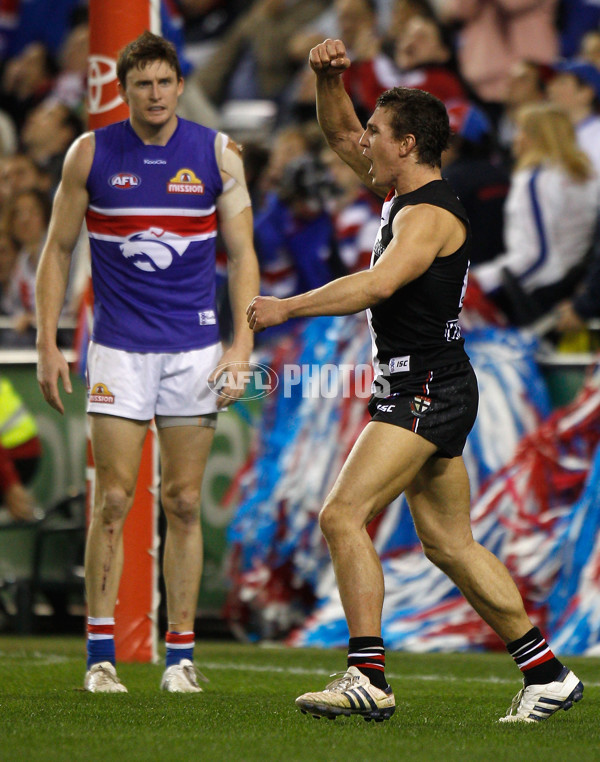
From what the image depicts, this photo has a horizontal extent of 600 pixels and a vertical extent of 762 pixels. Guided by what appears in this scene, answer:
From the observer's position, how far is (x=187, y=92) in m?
10.8

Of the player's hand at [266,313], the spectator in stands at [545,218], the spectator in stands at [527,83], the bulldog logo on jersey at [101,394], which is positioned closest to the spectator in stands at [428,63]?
the spectator in stands at [527,83]

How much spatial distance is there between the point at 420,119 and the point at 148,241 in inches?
50.2

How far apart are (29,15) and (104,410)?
11.3m

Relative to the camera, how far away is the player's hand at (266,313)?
4090 mm

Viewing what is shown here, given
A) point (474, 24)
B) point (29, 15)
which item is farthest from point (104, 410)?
point (29, 15)

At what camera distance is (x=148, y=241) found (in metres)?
5.26

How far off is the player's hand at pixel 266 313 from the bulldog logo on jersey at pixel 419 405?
21.8 inches

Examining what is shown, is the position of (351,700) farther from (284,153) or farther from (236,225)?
(284,153)

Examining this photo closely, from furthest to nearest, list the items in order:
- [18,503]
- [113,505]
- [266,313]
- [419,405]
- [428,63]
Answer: [428,63]
[18,503]
[113,505]
[419,405]
[266,313]

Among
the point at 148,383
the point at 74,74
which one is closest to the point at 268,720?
the point at 148,383

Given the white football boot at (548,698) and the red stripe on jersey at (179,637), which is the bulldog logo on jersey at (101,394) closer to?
the red stripe on jersey at (179,637)

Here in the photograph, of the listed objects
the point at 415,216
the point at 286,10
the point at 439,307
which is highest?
the point at 286,10

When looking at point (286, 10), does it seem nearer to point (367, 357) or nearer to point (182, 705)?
A: point (367, 357)

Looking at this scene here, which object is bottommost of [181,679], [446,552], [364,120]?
[181,679]
